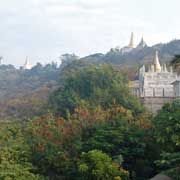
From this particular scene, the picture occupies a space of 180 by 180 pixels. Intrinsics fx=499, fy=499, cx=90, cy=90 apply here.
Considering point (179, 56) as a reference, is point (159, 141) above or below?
below

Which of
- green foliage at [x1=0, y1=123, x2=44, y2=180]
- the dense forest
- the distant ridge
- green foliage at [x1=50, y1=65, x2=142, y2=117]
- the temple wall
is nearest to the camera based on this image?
the dense forest

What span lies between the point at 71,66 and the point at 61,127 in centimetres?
4622

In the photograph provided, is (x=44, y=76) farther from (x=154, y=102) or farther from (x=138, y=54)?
(x=154, y=102)

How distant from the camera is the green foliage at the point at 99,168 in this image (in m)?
22.1

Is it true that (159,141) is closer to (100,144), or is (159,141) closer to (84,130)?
(100,144)

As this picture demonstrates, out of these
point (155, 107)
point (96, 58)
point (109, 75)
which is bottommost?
point (155, 107)

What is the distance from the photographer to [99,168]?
72.8 feet

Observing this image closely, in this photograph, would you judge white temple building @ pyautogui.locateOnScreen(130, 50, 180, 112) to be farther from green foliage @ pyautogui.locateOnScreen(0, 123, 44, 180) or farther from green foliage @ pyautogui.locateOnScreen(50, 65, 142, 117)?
green foliage @ pyautogui.locateOnScreen(0, 123, 44, 180)

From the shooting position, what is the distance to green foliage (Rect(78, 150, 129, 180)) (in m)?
22.1

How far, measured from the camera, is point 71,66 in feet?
245

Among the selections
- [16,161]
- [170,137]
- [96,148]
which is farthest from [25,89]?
[170,137]

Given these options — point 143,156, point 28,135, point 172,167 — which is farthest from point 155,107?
point 172,167

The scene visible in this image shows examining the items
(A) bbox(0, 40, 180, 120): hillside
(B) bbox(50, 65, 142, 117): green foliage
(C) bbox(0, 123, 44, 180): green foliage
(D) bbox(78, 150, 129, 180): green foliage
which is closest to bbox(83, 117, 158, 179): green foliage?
(D) bbox(78, 150, 129, 180): green foliage

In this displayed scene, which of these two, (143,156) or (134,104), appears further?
(134,104)
